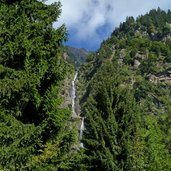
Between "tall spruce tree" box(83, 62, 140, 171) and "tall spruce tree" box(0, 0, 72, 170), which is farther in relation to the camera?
"tall spruce tree" box(83, 62, 140, 171)

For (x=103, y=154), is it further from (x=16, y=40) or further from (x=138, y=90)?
(x=138, y=90)

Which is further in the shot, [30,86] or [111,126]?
[111,126]

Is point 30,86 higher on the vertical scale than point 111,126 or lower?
higher

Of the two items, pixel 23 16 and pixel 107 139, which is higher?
pixel 23 16

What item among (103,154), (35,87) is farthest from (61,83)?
(103,154)

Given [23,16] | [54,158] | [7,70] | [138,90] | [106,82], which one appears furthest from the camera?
[138,90]

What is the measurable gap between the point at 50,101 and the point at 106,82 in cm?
914

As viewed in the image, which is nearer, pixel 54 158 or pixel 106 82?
pixel 54 158

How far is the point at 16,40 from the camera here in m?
16.6

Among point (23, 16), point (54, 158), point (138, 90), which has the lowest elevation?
point (54, 158)

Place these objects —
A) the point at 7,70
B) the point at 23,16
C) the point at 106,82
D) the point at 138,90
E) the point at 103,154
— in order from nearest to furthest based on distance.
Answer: the point at 7,70 < the point at 23,16 < the point at 103,154 < the point at 106,82 < the point at 138,90

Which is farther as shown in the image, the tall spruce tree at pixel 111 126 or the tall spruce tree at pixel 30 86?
the tall spruce tree at pixel 111 126

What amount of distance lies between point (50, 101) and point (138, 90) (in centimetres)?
16688

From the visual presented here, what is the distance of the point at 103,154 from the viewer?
25.1 m
